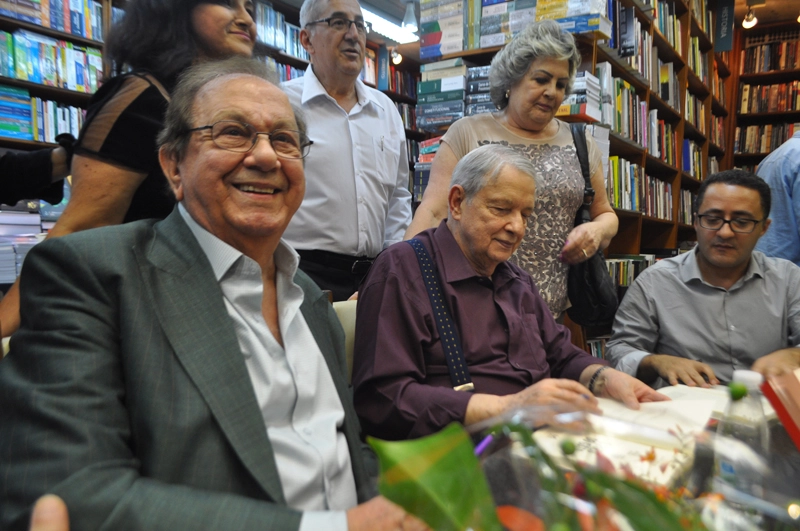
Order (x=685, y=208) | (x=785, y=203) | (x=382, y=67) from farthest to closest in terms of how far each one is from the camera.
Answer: (x=382, y=67), (x=685, y=208), (x=785, y=203)

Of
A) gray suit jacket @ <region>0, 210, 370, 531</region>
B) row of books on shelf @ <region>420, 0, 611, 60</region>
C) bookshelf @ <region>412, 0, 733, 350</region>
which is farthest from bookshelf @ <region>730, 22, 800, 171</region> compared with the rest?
gray suit jacket @ <region>0, 210, 370, 531</region>

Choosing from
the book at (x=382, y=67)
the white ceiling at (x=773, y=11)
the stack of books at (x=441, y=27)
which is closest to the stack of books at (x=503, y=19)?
the stack of books at (x=441, y=27)

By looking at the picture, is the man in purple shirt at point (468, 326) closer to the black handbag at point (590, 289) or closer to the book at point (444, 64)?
the black handbag at point (590, 289)

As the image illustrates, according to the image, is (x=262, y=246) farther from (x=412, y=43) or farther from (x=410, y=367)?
(x=412, y=43)

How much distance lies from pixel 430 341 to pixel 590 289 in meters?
0.99

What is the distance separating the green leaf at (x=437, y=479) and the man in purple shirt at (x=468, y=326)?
2.90 feet

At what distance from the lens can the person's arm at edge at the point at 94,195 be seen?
49.0 inches

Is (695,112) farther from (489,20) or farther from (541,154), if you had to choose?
(541,154)

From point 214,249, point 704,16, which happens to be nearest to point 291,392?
point 214,249

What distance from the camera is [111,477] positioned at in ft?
2.49

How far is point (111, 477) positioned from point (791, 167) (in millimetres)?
2935

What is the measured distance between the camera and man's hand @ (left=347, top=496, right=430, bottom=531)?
53cm

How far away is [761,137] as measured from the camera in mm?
6566

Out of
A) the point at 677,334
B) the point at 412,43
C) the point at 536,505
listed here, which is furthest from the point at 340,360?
the point at 412,43
